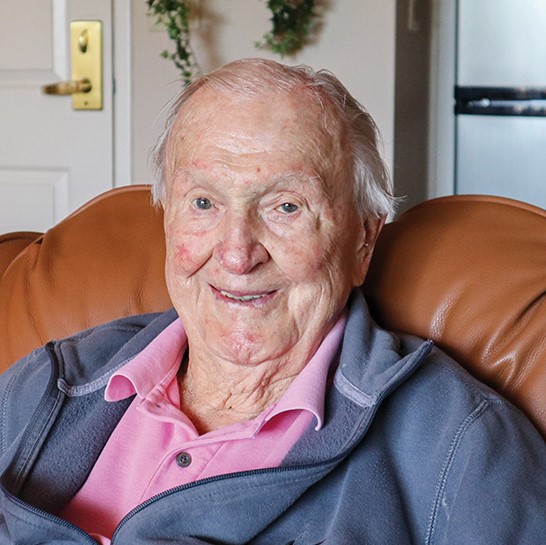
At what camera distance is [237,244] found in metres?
1.41

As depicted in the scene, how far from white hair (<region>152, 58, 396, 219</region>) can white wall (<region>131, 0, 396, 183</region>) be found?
1763 millimetres

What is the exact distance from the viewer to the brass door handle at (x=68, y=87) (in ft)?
11.6

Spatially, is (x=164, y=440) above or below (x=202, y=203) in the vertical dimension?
below

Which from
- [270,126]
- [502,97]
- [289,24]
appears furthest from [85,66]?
[270,126]

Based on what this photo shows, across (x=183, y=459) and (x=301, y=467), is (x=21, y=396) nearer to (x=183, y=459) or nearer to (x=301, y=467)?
(x=183, y=459)

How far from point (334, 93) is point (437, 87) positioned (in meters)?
2.63

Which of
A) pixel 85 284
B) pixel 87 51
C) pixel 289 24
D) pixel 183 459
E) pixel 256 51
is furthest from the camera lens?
pixel 87 51

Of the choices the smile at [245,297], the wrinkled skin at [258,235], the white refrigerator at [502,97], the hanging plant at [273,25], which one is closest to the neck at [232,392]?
the wrinkled skin at [258,235]

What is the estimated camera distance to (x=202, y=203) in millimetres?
1472

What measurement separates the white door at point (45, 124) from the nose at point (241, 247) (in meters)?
2.21

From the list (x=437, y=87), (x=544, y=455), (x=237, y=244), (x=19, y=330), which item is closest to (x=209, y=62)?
(x=437, y=87)

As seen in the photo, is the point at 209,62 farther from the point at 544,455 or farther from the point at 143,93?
the point at 544,455

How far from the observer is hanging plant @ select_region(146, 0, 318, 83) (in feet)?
10.7

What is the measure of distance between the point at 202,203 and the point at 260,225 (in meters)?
0.10
